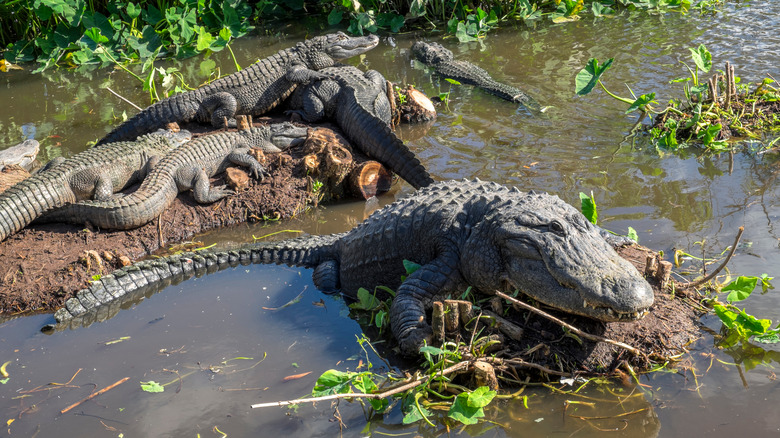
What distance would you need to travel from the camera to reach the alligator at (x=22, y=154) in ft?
25.4

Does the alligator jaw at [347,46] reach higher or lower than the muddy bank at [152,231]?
higher

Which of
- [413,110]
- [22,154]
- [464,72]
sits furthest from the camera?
[464,72]

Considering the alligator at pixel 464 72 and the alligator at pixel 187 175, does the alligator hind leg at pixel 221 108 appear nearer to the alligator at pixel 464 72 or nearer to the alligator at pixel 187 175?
the alligator at pixel 187 175

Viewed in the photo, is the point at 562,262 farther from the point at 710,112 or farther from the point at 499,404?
the point at 710,112

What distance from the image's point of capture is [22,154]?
7961 mm

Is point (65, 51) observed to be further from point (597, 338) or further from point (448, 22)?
point (597, 338)

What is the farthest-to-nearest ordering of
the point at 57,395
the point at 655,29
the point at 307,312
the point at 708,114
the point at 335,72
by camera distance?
the point at 655,29 → the point at 335,72 → the point at 708,114 → the point at 307,312 → the point at 57,395

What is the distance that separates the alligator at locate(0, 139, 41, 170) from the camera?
7734mm

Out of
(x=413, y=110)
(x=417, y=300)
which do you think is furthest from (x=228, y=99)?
(x=417, y=300)

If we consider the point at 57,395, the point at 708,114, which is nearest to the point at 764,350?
the point at 708,114

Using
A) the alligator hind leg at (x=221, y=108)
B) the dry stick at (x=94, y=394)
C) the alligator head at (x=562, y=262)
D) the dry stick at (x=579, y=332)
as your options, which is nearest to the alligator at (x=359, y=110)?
the alligator hind leg at (x=221, y=108)

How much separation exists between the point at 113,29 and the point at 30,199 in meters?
6.33

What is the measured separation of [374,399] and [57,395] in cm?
209

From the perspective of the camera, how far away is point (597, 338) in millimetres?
3658
